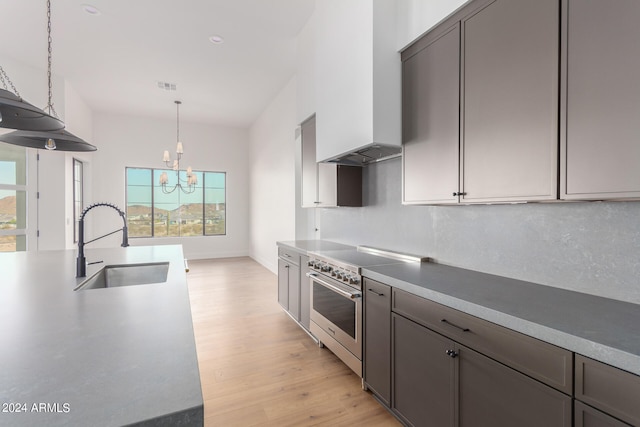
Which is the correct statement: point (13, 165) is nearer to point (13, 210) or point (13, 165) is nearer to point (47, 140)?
point (13, 210)

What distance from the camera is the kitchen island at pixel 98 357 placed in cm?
60

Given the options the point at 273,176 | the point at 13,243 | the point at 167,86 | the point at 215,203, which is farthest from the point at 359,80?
the point at 215,203

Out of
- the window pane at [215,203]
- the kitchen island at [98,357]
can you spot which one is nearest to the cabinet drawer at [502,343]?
the kitchen island at [98,357]

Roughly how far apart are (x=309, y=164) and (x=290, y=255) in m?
1.12

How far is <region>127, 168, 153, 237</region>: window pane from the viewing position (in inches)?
290

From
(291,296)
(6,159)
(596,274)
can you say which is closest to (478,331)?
(596,274)

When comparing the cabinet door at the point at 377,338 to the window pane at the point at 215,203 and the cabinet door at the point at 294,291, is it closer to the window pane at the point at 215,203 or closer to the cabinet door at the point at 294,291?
the cabinet door at the point at 294,291

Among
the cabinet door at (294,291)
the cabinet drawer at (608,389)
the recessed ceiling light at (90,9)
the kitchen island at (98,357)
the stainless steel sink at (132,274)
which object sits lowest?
the cabinet door at (294,291)

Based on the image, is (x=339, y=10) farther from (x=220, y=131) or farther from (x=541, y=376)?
(x=220, y=131)

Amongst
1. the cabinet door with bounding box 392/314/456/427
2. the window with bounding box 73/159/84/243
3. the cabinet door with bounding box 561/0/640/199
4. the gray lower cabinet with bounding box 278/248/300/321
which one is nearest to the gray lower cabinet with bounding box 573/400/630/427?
the cabinet door with bounding box 392/314/456/427

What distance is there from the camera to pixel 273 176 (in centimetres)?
620

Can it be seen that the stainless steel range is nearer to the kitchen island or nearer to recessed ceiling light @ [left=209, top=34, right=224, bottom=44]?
the kitchen island

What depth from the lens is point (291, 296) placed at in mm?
3527

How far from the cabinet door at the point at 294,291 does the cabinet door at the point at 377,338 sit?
125 cm
